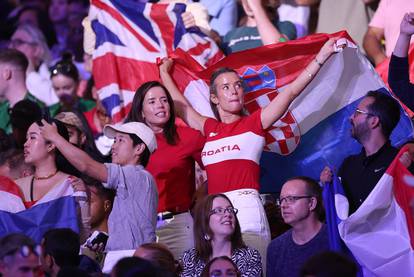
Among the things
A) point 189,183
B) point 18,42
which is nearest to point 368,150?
point 189,183

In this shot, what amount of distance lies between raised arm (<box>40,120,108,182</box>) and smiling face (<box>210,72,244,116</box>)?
129 centimetres

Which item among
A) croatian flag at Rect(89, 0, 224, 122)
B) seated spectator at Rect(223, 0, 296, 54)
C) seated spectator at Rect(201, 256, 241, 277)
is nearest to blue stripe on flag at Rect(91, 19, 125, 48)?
croatian flag at Rect(89, 0, 224, 122)

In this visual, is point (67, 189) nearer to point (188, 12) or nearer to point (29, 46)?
point (188, 12)

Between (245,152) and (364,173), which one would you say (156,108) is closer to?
(245,152)

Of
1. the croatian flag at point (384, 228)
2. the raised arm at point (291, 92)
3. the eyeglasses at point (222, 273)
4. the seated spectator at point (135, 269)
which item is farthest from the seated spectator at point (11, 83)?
the seated spectator at point (135, 269)

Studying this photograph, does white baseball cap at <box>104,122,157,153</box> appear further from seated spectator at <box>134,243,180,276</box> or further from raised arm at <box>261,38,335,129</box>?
seated spectator at <box>134,243,180,276</box>

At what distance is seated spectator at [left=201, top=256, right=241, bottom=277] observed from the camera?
836 cm

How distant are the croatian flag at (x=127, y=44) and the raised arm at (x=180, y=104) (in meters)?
0.78

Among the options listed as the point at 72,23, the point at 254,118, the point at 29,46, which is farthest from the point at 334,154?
the point at 72,23

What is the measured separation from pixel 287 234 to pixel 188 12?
3.05 m

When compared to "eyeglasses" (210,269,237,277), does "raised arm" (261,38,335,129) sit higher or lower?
higher

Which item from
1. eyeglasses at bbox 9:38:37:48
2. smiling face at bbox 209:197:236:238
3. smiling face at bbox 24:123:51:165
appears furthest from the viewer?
eyeglasses at bbox 9:38:37:48

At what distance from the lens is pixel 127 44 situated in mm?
12133

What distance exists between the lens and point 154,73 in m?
12.0
